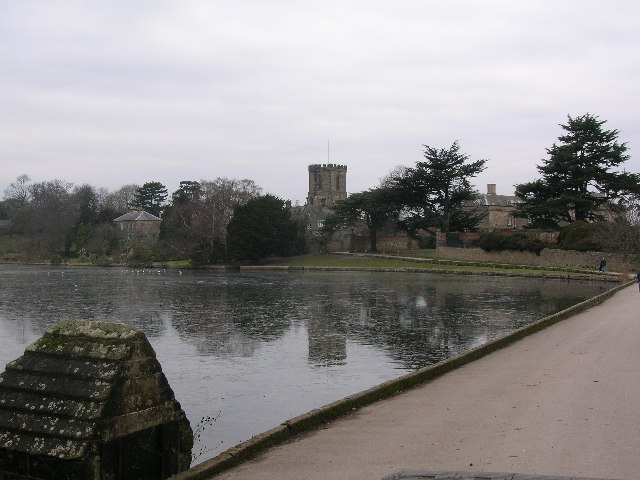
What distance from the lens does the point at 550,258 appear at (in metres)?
50.6

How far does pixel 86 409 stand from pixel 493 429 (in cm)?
431

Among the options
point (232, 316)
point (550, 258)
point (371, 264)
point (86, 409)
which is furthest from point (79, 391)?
point (371, 264)

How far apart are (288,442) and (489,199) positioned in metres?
77.7

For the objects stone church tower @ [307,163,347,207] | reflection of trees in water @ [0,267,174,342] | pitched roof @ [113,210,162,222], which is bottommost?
reflection of trees in water @ [0,267,174,342]

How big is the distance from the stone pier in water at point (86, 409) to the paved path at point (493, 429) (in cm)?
89

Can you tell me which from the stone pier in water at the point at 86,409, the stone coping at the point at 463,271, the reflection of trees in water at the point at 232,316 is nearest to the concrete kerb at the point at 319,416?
the stone pier in water at the point at 86,409

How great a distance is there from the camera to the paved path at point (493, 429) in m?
5.77

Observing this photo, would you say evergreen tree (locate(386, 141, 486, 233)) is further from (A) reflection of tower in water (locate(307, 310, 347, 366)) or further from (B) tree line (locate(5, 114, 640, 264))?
(A) reflection of tower in water (locate(307, 310, 347, 366))

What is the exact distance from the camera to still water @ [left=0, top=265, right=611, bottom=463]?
1082cm

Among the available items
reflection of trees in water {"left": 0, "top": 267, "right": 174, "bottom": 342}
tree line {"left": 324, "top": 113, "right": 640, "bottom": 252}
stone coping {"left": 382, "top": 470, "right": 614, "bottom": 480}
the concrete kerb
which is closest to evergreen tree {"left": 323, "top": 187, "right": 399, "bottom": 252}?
tree line {"left": 324, "top": 113, "right": 640, "bottom": 252}

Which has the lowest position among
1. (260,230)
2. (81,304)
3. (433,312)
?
(81,304)

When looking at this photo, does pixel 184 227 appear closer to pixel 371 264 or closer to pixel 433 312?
pixel 371 264

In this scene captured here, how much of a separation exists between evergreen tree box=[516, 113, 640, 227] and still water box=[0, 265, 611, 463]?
59.3 ft

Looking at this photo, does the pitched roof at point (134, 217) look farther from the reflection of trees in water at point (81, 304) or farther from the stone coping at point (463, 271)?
the reflection of trees in water at point (81, 304)
